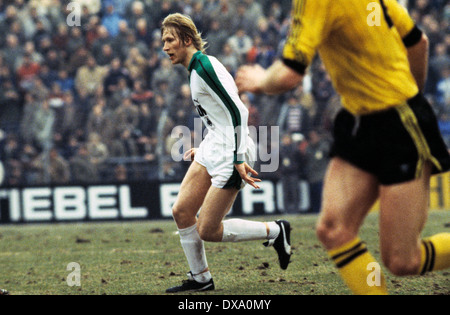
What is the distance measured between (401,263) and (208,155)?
238 centimetres

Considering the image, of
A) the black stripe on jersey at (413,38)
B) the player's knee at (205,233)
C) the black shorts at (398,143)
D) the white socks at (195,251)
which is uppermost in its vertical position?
the black stripe on jersey at (413,38)

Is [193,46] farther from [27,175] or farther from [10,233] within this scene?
[27,175]

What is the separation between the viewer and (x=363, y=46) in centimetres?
436

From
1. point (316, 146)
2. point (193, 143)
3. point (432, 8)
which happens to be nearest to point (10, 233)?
point (193, 143)

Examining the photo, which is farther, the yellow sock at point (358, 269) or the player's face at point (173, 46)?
the player's face at point (173, 46)

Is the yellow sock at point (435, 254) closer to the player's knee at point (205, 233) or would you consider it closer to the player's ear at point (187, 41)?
the player's knee at point (205, 233)

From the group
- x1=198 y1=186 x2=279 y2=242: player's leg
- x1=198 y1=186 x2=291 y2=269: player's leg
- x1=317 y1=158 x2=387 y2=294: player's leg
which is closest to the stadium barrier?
x1=198 y1=186 x2=291 y2=269: player's leg

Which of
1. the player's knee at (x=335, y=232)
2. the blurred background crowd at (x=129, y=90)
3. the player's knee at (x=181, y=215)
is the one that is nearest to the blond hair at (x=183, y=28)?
the player's knee at (x=181, y=215)

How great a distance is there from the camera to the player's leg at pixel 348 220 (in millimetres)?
4484

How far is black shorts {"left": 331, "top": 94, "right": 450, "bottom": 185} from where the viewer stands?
4363mm

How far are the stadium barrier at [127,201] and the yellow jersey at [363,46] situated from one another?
9.36 meters

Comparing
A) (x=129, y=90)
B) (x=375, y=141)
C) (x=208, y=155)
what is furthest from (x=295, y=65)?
(x=129, y=90)

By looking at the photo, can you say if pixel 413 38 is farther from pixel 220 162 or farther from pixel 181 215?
pixel 181 215

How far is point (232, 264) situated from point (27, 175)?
326 inches
